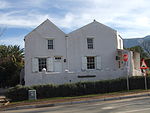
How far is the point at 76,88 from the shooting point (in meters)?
21.6

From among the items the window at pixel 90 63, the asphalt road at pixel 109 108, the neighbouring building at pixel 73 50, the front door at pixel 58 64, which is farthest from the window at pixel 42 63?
the asphalt road at pixel 109 108

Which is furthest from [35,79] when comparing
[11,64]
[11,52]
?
[11,52]

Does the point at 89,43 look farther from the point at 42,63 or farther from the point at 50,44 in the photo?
the point at 42,63

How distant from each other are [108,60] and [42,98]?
12144 mm

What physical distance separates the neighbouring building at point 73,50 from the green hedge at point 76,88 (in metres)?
4.78

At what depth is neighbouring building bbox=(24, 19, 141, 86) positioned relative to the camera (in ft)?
95.8

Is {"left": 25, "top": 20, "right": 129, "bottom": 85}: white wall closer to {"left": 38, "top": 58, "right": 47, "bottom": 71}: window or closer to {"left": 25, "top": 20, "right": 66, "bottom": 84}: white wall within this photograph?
{"left": 25, "top": 20, "right": 66, "bottom": 84}: white wall

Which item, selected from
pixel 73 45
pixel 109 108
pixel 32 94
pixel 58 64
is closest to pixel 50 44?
pixel 58 64

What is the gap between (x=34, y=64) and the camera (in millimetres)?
28984

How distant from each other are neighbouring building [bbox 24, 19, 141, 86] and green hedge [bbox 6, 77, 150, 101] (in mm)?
4777

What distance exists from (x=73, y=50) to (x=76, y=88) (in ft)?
30.3

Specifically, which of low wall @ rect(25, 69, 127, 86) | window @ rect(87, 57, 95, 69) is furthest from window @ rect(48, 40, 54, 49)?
low wall @ rect(25, 69, 127, 86)

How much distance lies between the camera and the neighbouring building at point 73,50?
29.2 m

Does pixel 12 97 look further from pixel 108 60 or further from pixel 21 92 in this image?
pixel 108 60
